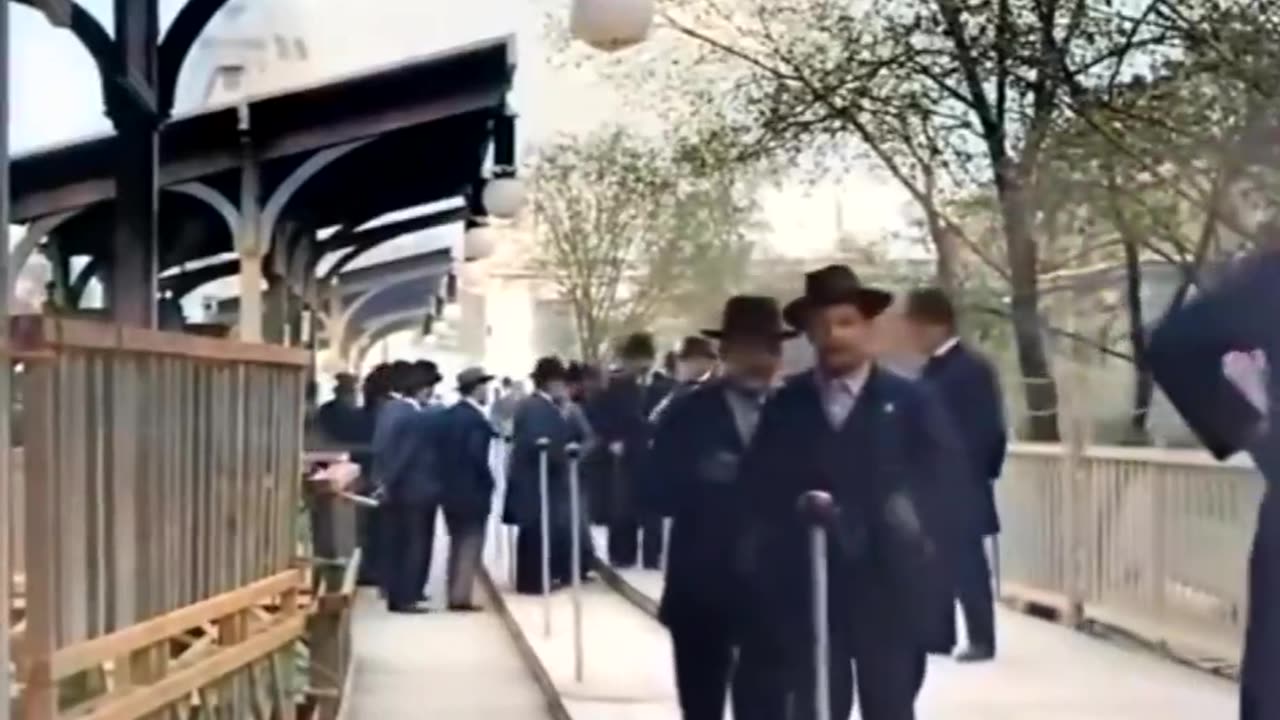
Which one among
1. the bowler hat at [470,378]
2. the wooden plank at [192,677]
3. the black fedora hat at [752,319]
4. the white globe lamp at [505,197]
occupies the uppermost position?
the white globe lamp at [505,197]

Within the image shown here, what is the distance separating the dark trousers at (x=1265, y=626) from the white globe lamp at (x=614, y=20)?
2375 mm

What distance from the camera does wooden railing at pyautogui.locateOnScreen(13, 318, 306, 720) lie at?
2469 millimetres

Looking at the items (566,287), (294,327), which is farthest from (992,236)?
(294,327)

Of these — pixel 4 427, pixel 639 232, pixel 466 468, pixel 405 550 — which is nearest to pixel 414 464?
pixel 466 468

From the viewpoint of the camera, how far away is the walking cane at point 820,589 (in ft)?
11.7

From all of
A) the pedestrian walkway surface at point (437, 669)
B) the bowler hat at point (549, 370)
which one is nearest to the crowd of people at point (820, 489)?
the bowler hat at point (549, 370)

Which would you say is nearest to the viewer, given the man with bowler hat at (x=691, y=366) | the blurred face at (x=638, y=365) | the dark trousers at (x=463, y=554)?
the man with bowler hat at (x=691, y=366)

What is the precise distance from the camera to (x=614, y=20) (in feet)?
15.2

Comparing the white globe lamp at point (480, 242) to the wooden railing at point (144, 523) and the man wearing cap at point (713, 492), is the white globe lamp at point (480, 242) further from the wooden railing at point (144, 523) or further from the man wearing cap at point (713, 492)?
the wooden railing at point (144, 523)

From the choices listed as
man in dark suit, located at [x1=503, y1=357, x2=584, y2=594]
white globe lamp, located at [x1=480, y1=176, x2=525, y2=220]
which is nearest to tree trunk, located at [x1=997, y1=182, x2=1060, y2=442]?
man in dark suit, located at [x1=503, y1=357, x2=584, y2=594]

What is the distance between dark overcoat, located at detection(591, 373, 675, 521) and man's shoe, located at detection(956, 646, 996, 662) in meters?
0.68

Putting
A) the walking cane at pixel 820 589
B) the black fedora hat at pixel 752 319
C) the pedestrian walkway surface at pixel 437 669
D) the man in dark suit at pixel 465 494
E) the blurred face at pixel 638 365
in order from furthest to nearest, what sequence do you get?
the man in dark suit at pixel 465 494 → the pedestrian walkway surface at pixel 437 669 → the blurred face at pixel 638 365 → the black fedora hat at pixel 752 319 → the walking cane at pixel 820 589

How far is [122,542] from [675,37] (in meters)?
2.65

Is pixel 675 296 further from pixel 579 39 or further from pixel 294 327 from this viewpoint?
pixel 294 327
